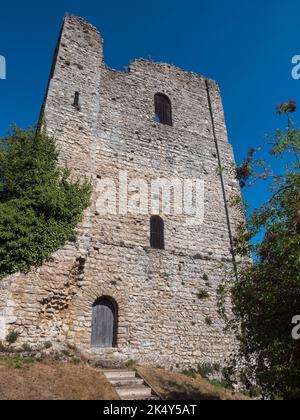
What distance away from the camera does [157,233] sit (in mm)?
12492

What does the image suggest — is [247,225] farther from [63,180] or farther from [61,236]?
[63,180]

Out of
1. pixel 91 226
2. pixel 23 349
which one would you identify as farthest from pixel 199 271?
pixel 23 349

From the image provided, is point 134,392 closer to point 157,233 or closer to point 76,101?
point 157,233

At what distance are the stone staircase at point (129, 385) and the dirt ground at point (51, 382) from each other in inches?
12.6

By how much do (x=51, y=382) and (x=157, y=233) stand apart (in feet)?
21.4

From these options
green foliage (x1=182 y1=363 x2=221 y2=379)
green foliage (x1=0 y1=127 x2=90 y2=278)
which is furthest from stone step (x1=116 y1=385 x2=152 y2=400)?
green foliage (x1=0 y1=127 x2=90 y2=278)

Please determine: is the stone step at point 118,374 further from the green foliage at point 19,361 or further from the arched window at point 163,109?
the arched window at point 163,109

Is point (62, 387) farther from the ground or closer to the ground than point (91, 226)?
closer to the ground

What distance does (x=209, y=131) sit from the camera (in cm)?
1630

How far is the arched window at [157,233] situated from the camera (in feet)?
40.4

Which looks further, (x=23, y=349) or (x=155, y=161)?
(x=155, y=161)

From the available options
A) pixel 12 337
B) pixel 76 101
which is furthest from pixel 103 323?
pixel 76 101

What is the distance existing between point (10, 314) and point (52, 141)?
5.69 m

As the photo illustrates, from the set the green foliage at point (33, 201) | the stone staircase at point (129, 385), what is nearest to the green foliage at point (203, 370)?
the stone staircase at point (129, 385)
